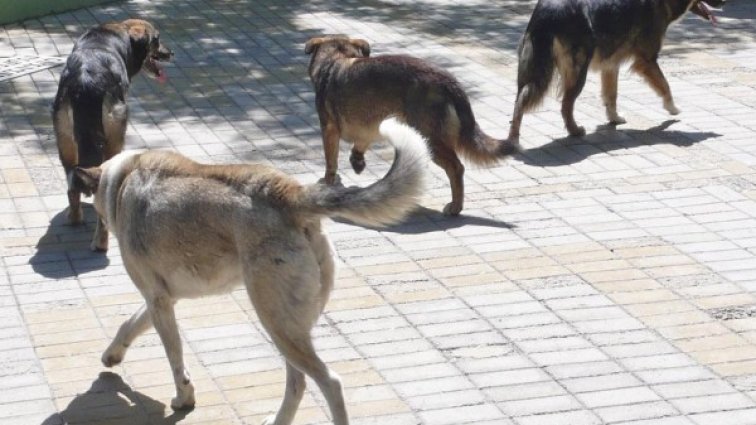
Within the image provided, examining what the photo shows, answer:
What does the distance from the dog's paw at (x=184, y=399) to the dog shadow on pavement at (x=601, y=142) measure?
15.5ft

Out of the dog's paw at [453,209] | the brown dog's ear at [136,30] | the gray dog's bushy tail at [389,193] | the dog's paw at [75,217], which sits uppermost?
the gray dog's bushy tail at [389,193]

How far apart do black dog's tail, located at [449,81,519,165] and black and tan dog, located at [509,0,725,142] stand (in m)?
0.99

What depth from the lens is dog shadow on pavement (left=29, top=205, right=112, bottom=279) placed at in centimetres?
831

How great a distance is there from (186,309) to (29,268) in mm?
1244

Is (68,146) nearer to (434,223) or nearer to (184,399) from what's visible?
(434,223)

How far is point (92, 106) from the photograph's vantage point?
8.88 meters

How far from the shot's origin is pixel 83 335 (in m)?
7.30

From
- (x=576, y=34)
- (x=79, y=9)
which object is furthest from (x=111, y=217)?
(x=79, y=9)

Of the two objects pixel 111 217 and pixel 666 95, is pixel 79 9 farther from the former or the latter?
pixel 111 217

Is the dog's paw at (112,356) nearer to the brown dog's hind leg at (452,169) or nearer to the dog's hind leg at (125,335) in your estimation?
the dog's hind leg at (125,335)

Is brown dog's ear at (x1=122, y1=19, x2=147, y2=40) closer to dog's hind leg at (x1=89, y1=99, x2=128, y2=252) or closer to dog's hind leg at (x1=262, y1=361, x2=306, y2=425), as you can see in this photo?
dog's hind leg at (x1=89, y1=99, x2=128, y2=252)

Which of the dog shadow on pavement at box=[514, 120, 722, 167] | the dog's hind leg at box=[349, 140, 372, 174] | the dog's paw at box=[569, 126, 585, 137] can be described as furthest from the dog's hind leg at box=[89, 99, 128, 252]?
the dog's paw at box=[569, 126, 585, 137]

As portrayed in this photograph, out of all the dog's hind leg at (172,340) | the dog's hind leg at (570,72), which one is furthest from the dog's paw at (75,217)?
the dog's hind leg at (570,72)

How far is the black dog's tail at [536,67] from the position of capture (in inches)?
418
